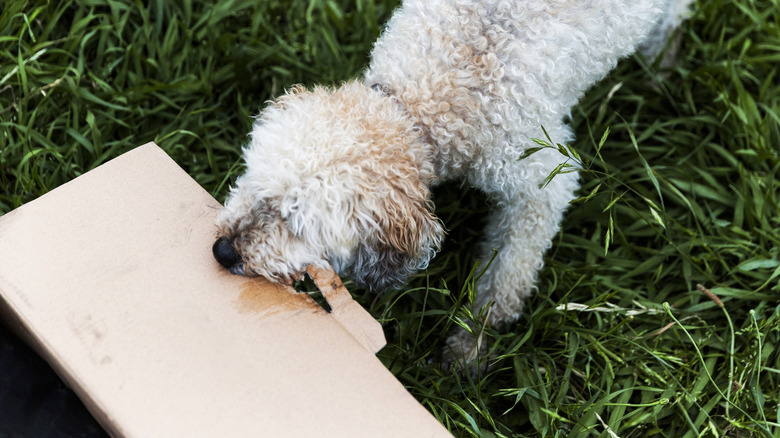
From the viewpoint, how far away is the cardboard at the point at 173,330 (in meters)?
1.50

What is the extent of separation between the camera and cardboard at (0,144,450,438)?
1.50m

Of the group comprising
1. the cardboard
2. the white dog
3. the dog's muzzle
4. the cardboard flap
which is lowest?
the cardboard

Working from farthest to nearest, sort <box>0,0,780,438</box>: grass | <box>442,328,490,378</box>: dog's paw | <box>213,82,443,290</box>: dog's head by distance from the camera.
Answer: <box>442,328,490,378</box>: dog's paw < <box>0,0,780,438</box>: grass < <box>213,82,443,290</box>: dog's head

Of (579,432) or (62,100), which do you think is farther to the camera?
(62,100)

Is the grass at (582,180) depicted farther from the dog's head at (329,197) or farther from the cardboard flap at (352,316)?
the cardboard flap at (352,316)

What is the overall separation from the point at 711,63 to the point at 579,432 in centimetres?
236

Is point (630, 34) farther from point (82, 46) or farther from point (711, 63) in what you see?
point (82, 46)

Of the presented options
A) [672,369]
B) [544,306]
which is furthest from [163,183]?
[672,369]

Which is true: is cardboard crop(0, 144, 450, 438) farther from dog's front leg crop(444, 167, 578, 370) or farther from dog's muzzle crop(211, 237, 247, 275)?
dog's front leg crop(444, 167, 578, 370)

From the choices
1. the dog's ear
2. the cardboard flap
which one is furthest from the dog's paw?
the cardboard flap

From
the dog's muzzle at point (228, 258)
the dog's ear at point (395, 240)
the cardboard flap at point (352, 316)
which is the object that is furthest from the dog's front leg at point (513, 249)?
the dog's muzzle at point (228, 258)

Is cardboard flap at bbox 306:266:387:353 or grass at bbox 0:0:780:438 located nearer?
cardboard flap at bbox 306:266:387:353

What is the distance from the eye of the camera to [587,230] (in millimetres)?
3055

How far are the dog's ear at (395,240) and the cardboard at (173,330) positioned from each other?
0.82 feet
